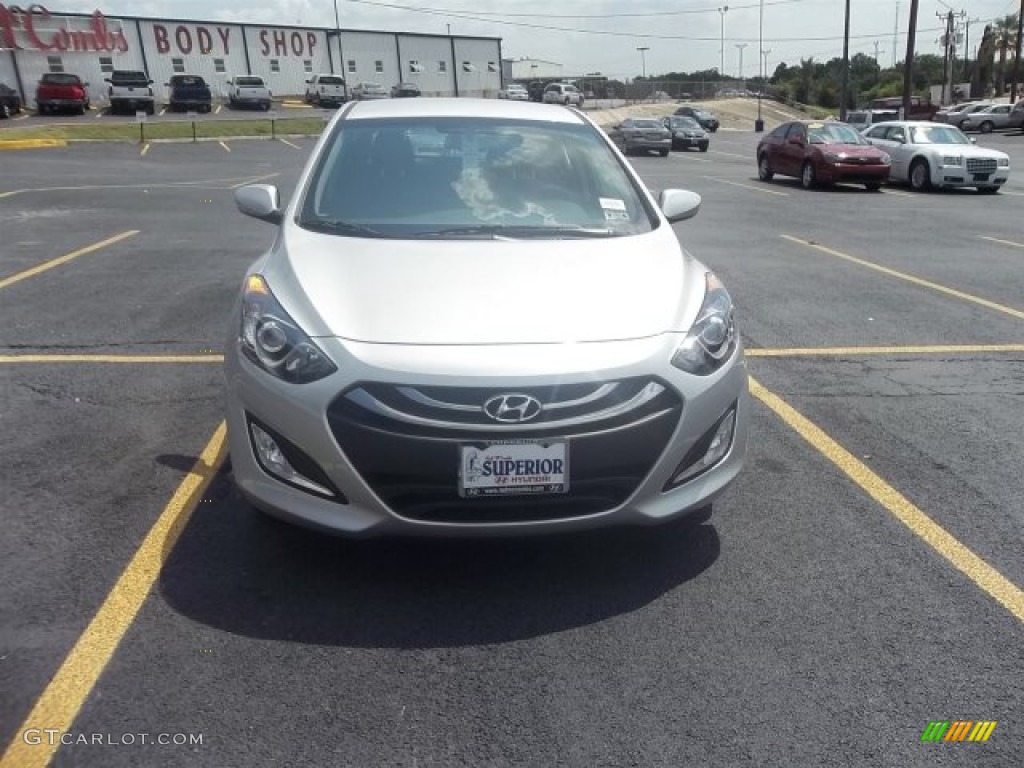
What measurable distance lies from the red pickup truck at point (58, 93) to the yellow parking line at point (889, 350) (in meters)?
41.7

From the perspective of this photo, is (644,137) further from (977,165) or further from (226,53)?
(226,53)

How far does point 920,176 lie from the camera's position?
65.6 feet

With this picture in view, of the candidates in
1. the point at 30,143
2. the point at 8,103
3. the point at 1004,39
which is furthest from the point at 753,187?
the point at 1004,39

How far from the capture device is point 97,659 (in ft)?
9.26

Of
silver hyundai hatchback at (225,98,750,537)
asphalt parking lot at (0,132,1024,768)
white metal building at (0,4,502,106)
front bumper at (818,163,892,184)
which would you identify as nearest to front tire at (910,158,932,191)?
front bumper at (818,163,892,184)

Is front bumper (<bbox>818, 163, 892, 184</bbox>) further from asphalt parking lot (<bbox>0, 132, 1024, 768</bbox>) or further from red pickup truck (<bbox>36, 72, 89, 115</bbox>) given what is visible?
red pickup truck (<bbox>36, 72, 89, 115</bbox>)

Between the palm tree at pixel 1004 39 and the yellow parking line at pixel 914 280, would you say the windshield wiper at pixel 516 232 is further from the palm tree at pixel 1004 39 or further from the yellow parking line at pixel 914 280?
the palm tree at pixel 1004 39

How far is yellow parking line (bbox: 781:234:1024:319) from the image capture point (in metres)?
7.84

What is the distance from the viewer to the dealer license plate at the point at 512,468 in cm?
290

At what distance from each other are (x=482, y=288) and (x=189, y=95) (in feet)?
158

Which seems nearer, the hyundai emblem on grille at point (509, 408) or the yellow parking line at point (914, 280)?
the hyundai emblem on grille at point (509, 408)

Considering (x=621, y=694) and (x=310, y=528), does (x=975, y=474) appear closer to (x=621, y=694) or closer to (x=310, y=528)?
(x=621, y=694)

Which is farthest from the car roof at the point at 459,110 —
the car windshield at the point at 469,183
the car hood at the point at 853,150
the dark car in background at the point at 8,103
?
the dark car in background at the point at 8,103

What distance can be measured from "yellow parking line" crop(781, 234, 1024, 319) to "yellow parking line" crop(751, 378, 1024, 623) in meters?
3.68
